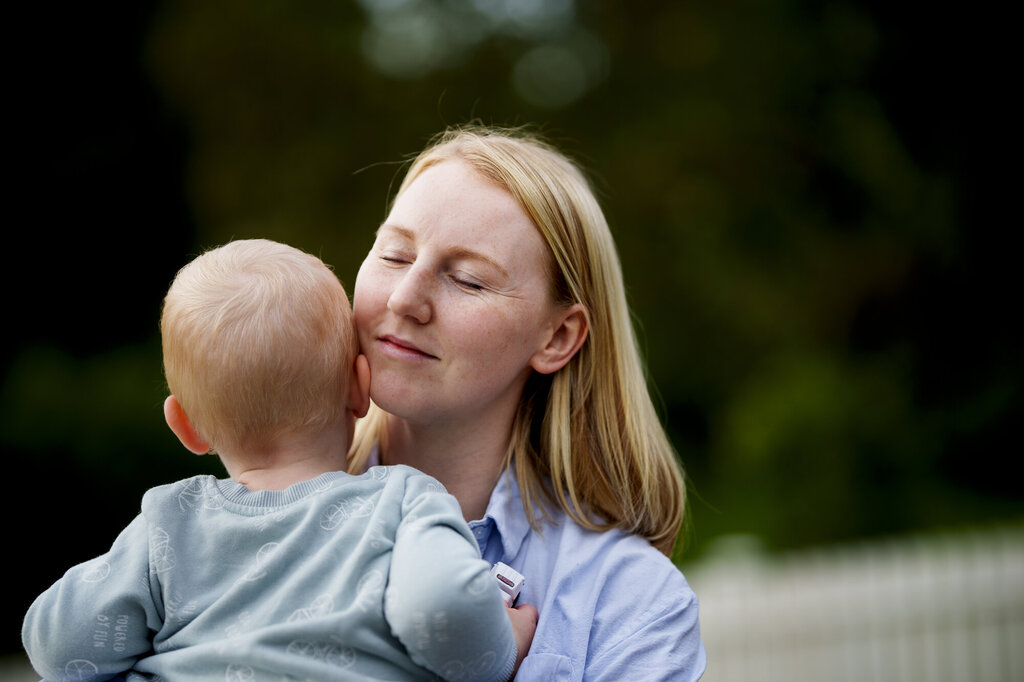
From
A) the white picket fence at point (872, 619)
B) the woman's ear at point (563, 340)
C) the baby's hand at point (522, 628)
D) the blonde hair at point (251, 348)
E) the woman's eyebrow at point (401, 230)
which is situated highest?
the woman's eyebrow at point (401, 230)

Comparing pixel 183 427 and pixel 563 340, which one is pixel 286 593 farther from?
pixel 563 340

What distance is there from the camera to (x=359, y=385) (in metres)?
1.96

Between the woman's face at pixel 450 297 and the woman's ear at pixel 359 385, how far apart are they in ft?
0.25

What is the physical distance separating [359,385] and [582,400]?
0.64 metres

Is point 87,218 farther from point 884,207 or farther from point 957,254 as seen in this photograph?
point 957,254

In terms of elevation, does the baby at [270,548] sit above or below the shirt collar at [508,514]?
above

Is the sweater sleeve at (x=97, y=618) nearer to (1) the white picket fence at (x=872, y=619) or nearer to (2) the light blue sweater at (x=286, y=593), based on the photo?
(2) the light blue sweater at (x=286, y=593)

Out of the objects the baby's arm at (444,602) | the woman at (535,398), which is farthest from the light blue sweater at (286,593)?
the woman at (535,398)

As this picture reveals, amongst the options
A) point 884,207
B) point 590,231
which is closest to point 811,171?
point 884,207

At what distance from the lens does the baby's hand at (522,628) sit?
1.93 meters

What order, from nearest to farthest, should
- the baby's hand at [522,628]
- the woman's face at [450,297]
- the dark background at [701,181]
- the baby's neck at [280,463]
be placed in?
the baby's neck at [280,463]
the baby's hand at [522,628]
the woman's face at [450,297]
the dark background at [701,181]

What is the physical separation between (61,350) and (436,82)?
11.9ft

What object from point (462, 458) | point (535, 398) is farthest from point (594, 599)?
point (535, 398)

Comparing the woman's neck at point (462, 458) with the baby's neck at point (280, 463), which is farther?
the woman's neck at point (462, 458)
